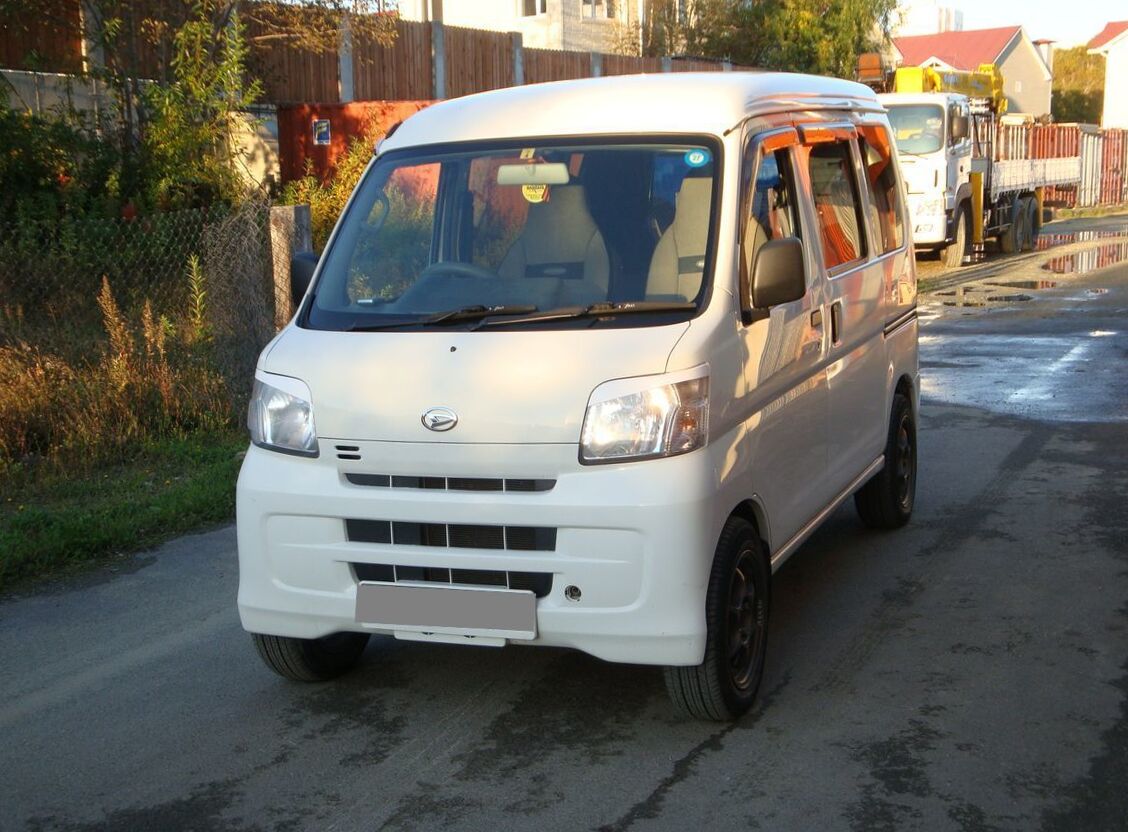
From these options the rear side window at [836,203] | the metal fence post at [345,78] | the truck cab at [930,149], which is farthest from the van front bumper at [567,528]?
the metal fence post at [345,78]

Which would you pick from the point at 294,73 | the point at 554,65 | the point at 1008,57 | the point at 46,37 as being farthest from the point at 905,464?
the point at 1008,57

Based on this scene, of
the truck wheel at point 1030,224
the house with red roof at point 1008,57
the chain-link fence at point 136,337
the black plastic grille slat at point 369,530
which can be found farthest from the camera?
the house with red roof at point 1008,57

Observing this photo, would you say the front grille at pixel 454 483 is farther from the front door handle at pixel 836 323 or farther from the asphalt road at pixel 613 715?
the front door handle at pixel 836 323

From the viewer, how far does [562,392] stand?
14.3 feet

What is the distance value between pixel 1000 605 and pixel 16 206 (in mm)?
11573

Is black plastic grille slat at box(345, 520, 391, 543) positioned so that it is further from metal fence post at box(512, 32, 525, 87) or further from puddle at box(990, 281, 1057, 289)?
metal fence post at box(512, 32, 525, 87)

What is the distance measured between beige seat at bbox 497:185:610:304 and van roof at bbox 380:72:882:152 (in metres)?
0.31

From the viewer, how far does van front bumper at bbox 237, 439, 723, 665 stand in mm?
4273

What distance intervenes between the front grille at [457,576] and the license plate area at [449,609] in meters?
0.04

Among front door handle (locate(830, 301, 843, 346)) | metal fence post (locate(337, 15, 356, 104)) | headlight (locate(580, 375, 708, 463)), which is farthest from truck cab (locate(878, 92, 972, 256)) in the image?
headlight (locate(580, 375, 708, 463))

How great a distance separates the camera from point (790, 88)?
5.79 meters

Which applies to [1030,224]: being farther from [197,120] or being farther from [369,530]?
[369,530]

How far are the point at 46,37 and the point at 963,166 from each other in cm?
1449

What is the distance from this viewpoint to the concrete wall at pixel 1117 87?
75000 mm
